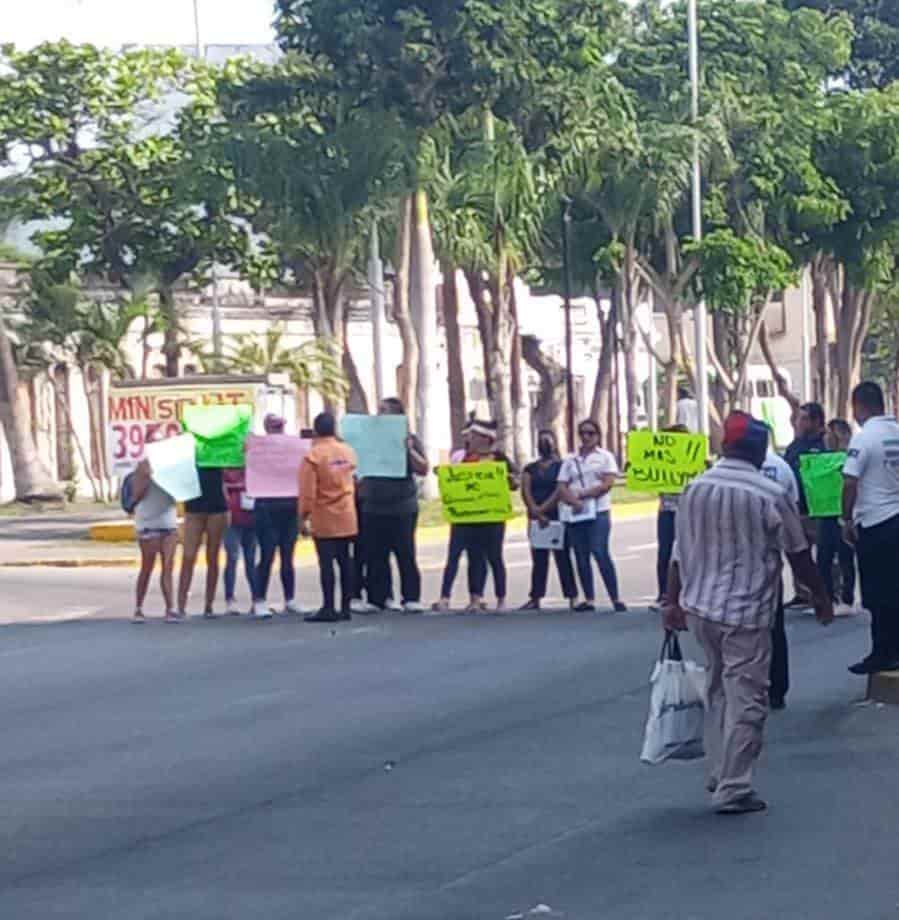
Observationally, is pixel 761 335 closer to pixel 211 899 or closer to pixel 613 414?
pixel 613 414

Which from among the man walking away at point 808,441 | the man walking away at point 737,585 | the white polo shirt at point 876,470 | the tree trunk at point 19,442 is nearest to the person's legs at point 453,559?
the man walking away at point 808,441

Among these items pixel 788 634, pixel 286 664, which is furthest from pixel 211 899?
pixel 788 634

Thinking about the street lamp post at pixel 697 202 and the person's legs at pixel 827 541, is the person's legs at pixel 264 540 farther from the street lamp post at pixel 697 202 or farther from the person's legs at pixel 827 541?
the street lamp post at pixel 697 202

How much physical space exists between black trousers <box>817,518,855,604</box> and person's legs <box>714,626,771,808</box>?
819 centimetres

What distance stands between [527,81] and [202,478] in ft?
63.5

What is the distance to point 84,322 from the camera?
4834 cm

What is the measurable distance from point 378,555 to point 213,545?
153 centimetres

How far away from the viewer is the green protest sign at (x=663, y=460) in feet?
64.4

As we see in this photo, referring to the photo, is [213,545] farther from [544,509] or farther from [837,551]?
[837,551]

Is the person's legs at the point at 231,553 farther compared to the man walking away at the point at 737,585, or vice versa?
the person's legs at the point at 231,553

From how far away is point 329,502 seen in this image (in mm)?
19312

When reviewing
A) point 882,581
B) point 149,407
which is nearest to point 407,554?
point 882,581

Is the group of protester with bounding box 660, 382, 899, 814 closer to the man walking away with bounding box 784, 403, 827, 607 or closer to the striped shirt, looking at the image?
the striped shirt

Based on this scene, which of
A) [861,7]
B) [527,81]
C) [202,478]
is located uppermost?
[861,7]
